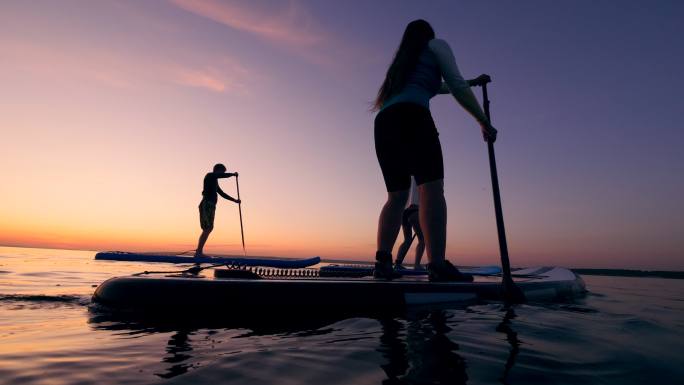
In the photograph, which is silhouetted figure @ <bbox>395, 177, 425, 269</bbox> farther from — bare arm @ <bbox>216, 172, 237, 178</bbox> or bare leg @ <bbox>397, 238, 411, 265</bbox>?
bare arm @ <bbox>216, 172, 237, 178</bbox>

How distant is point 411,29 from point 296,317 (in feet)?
9.50

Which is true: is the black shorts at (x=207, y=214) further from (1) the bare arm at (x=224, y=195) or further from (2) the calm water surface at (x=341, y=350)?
(2) the calm water surface at (x=341, y=350)

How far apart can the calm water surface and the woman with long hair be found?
85 centimetres

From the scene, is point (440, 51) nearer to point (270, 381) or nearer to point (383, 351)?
point (383, 351)

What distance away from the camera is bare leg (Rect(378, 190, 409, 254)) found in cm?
357

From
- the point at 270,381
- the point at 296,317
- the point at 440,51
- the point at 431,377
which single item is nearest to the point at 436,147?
the point at 440,51

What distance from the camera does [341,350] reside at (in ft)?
5.42

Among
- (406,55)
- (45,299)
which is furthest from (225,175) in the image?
(406,55)

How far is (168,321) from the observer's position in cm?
239

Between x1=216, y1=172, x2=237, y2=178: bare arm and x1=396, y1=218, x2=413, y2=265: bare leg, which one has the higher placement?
x1=216, y1=172, x2=237, y2=178: bare arm

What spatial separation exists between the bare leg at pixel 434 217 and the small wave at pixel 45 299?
3.27 metres

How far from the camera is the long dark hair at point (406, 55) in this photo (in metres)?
3.54

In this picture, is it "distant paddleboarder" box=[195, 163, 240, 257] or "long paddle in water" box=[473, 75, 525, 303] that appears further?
"distant paddleboarder" box=[195, 163, 240, 257]

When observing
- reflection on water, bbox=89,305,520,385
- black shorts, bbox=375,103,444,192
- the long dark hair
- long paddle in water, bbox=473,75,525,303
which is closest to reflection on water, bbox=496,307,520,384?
reflection on water, bbox=89,305,520,385
